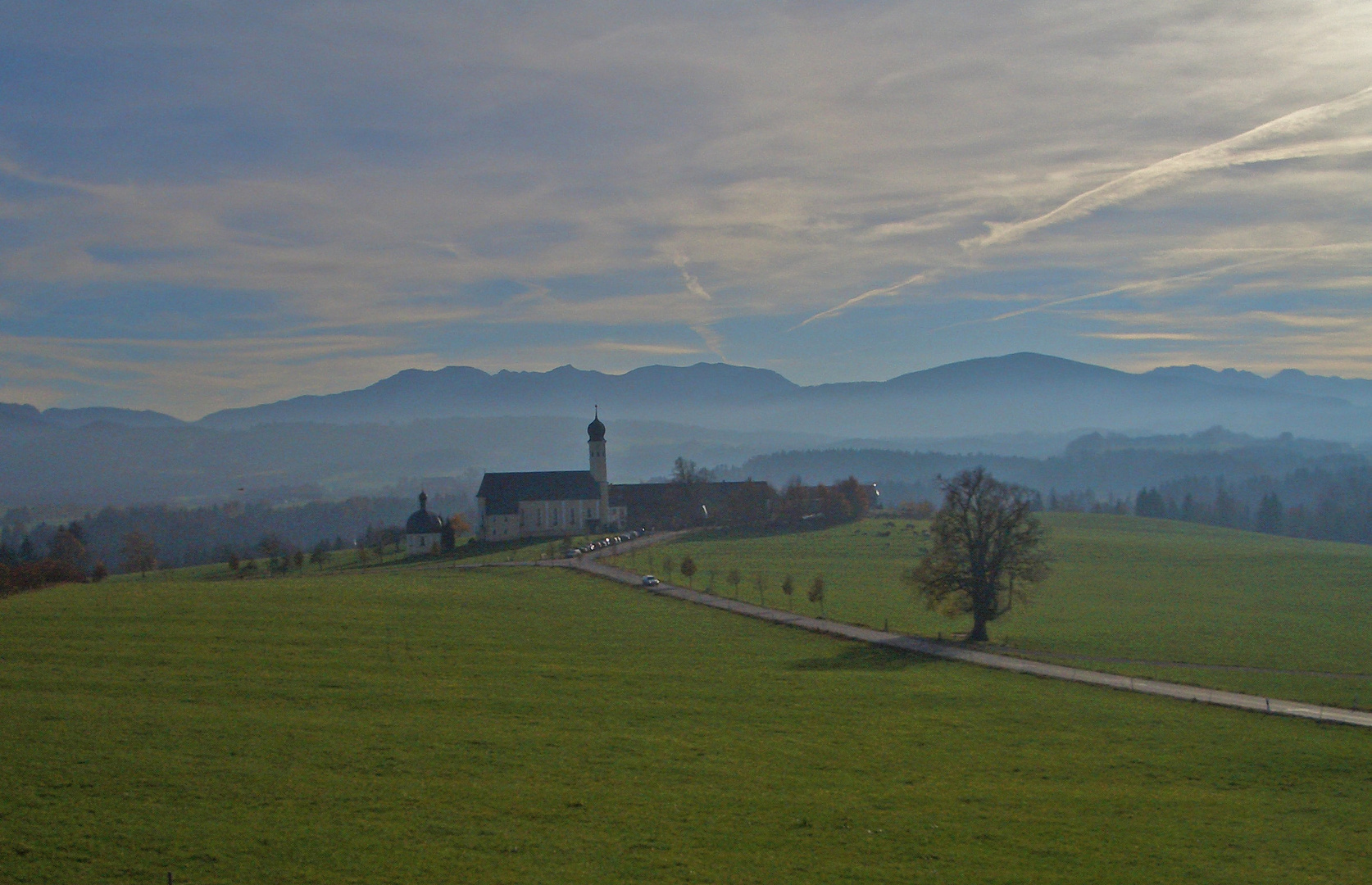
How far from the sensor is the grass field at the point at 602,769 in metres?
18.7

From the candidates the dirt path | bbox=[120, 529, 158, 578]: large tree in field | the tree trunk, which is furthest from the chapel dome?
the tree trunk

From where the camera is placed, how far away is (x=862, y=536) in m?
113

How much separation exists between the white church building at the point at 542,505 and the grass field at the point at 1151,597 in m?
15.9

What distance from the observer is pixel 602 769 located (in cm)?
2409

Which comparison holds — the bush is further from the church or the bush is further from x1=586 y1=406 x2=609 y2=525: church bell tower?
x1=586 y1=406 x2=609 y2=525: church bell tower

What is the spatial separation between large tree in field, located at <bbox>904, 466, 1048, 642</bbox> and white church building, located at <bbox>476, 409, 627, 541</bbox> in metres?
63.6

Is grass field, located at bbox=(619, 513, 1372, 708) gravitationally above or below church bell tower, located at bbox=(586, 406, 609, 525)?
below

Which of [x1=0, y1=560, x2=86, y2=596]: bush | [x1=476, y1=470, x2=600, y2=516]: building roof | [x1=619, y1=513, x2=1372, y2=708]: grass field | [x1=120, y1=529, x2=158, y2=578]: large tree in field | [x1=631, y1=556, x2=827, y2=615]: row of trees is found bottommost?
[x1=619, y1=513, x2=1372, y2=708]: grass field

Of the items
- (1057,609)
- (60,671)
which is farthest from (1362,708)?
(60,671)

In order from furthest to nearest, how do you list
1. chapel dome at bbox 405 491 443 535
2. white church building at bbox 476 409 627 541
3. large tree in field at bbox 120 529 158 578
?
1. white church building at bbox 476 409 627 541
2. chapel dome at bbox 405 491 443 535
3. large tree in field at bbox 120 529 158 578

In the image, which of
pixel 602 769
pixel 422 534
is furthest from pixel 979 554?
pixel 422 534

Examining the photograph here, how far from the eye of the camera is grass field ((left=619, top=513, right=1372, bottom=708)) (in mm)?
45938

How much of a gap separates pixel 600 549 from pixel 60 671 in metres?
66.8

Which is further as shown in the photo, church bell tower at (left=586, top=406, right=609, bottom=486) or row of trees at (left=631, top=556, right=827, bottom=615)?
church bell tower at (left=586, top=406, right=609, bottom=486)
